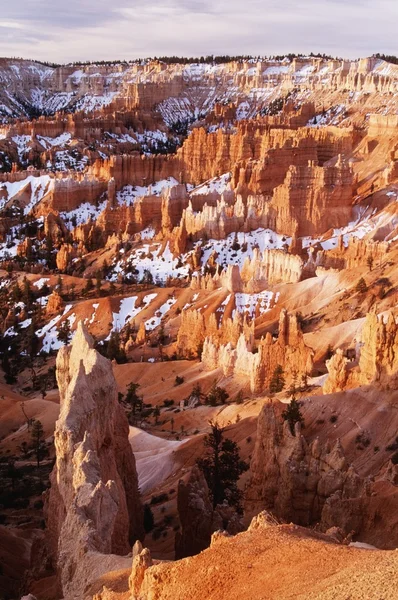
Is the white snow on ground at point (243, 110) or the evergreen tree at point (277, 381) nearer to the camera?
the evergreen tree at point (277, 381)

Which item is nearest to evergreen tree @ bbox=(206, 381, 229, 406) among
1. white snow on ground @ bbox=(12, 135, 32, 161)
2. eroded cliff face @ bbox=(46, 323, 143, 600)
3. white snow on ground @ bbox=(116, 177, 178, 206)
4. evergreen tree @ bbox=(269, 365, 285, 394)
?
evergreen tree @ bbox=(269, 365, 285, 394)

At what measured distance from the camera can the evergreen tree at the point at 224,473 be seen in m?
22.2

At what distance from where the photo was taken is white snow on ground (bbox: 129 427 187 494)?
2718 cm

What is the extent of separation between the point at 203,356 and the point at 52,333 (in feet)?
62.2

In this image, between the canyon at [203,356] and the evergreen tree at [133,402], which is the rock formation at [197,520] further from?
the evergreen tree at [133,402]

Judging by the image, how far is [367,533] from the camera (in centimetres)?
1708

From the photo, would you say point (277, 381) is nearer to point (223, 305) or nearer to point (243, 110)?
point (223, 305)

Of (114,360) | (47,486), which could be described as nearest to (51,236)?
(114,360)

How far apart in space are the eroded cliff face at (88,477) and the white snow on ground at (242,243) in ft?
156

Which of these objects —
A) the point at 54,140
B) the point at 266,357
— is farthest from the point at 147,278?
the point at 54,140

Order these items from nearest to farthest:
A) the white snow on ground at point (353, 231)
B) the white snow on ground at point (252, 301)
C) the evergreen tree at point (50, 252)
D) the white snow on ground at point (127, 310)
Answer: the white snow on ground at point (252, 301) → the white snow on ground at point (127, 310) → the white snow on ground at point (353, 231) → the evergreen tree at point (50, 252)

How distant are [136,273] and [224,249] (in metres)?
8.58

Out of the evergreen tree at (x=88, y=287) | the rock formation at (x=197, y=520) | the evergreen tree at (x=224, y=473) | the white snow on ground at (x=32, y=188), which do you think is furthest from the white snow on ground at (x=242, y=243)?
the rock formation at (x=197, y=520)

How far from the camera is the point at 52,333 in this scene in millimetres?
59812
